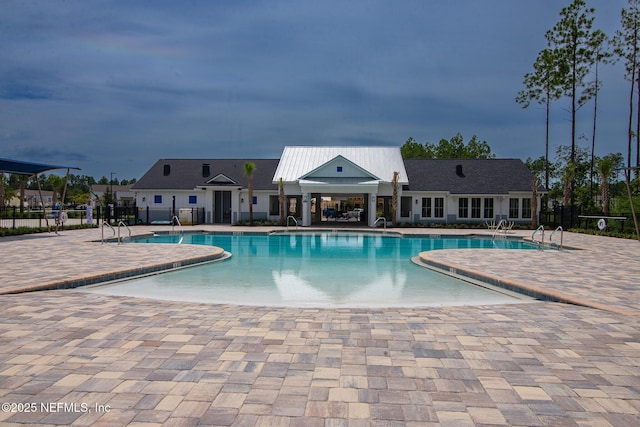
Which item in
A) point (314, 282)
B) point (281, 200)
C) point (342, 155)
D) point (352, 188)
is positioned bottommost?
point (314, 282)

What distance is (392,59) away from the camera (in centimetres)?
1781

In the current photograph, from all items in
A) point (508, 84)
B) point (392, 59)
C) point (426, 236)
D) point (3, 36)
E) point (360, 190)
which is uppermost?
point (508, 84)

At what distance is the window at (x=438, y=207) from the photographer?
27406 millimetres

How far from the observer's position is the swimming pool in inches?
287

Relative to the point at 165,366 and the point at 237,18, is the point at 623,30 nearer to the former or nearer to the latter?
the point at 237,18

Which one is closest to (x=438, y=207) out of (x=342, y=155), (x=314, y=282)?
(x=342, y=155)

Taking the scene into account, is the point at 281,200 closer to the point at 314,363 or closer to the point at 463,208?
the point at 463,208

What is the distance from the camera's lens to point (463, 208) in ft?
90.1

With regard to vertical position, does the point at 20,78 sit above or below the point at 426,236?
above

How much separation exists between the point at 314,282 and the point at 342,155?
67.2 feet

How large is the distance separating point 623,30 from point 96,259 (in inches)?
1378

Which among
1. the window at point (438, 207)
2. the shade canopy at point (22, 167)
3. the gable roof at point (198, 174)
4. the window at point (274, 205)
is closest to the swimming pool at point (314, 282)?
the shade canopy at point (22, 167)

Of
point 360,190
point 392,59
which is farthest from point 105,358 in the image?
point 360,190

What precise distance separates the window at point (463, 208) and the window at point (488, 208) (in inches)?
47.7
